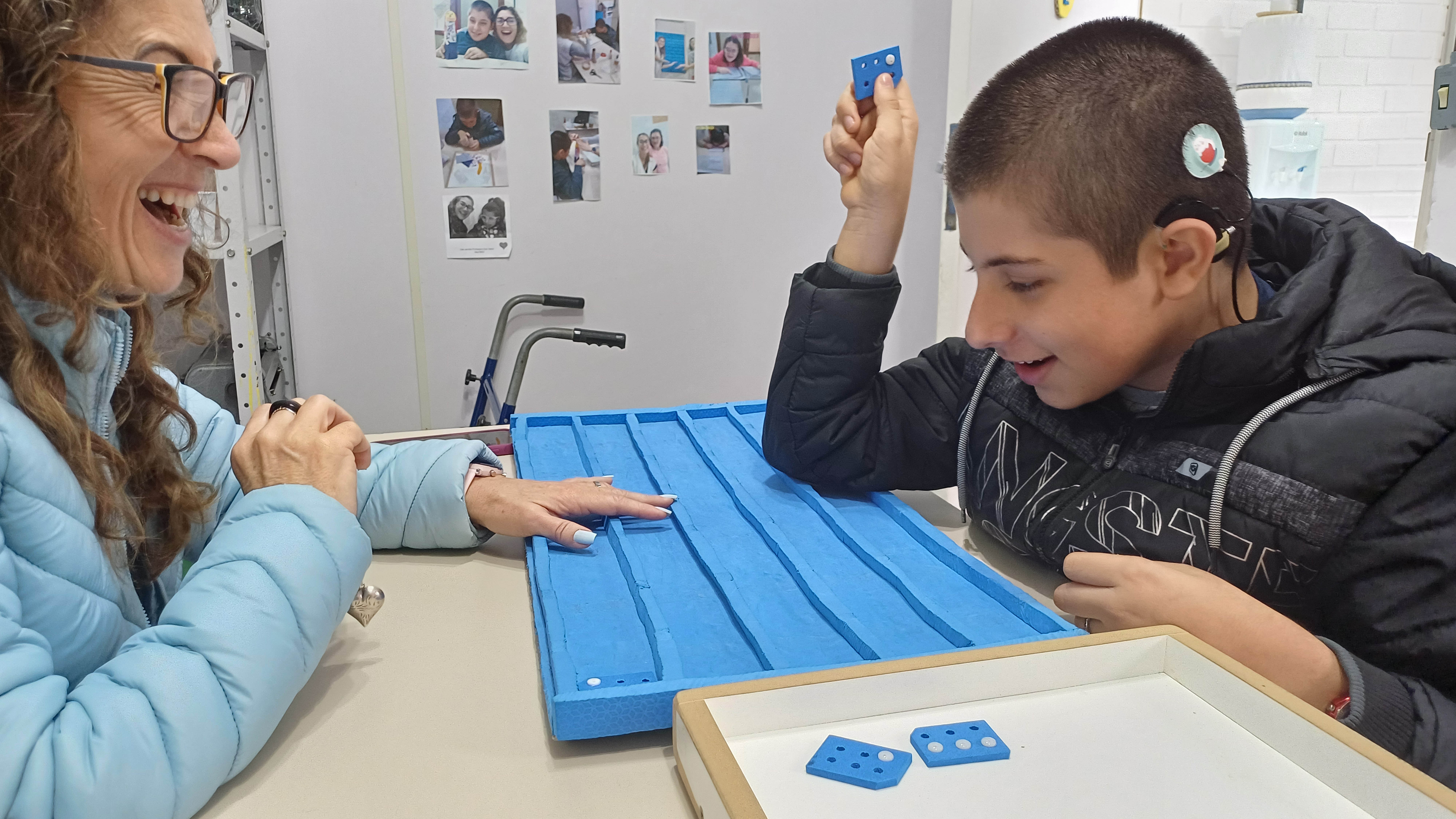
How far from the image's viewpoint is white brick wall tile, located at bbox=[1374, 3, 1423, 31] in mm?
3191

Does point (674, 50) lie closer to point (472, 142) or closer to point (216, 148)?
point (472, 142)

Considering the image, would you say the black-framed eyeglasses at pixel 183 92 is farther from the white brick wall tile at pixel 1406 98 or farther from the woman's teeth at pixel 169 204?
the white brick wall tile at pixel 1406 98

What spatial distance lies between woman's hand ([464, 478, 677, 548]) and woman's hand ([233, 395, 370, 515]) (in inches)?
7.1

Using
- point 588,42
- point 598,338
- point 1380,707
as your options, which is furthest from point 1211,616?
point 588,42

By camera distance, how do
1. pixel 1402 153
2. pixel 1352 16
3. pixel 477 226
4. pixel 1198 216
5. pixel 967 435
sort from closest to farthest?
pixel 1198 216 → pixel 967 435 → pixel 477 226 → pixel 1352 16 → pixel 1402 153

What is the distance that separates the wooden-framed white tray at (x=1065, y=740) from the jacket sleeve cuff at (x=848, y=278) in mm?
612

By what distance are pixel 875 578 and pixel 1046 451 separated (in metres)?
0.29

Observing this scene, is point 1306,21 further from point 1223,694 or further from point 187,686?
point 187,686

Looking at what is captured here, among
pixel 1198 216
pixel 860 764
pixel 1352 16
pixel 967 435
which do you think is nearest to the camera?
pixel 860 764

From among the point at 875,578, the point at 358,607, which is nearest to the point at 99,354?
the point at 358,607

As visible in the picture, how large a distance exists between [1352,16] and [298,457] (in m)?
3.67

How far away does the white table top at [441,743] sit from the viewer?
23.4 inches

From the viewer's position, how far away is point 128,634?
72cm

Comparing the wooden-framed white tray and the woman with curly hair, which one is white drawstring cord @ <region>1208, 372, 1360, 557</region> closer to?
the wooden-framed white tray
